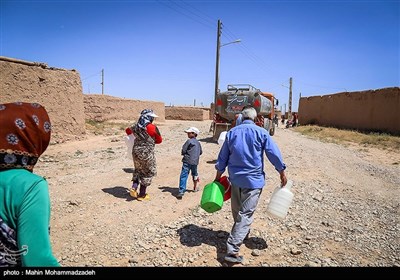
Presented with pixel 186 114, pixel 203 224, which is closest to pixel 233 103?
pixel 203 224

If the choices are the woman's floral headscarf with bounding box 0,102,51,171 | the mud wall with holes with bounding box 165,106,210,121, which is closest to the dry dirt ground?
the woman's floral headscarf with bounding box 0,102,51,171

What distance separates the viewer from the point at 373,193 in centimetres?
602

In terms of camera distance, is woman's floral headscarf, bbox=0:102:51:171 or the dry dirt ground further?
the dry dirt ground

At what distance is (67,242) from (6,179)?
8.29ft

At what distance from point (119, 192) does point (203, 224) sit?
2.07 m

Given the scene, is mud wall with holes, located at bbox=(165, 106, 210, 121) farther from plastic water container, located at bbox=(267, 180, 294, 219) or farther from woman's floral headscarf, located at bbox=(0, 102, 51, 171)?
woman's floral headscarf, located at bbox=(0, 102, 51, 171)

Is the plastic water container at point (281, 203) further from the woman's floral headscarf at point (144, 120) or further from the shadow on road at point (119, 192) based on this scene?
the shadow on road at point (119, 192)

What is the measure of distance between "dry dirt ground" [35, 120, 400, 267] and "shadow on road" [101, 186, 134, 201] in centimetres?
2

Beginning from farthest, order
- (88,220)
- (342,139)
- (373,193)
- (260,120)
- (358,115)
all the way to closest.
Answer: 1. (358,115)
2. (342,139)
3. (260,120)
4. (373,193)
5. (88,220)

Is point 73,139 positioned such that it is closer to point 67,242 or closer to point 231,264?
point 67,242

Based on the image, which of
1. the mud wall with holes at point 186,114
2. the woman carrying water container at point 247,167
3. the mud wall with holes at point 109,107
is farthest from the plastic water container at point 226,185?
the mud wall with holes at point 186,114

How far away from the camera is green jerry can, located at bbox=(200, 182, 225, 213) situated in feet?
10.9

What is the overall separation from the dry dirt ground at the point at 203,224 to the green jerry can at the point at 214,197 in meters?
0.53
